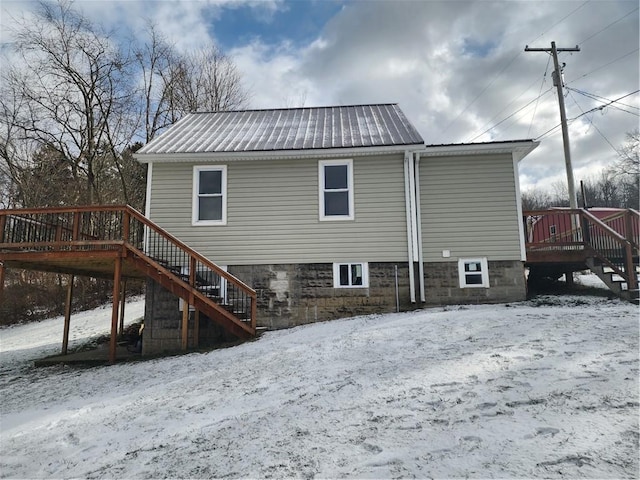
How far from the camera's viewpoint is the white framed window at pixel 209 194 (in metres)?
9.82

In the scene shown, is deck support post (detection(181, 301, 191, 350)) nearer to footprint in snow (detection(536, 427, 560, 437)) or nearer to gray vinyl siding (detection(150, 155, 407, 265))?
gray vinyl siding (detection(150, 155, 407, 265))

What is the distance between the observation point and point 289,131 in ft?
37.3

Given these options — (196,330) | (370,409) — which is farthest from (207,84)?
(370,409)

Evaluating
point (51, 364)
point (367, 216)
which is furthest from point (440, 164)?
point (51, 364)

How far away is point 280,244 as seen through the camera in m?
9.63

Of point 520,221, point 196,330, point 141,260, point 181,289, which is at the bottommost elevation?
point 196,330

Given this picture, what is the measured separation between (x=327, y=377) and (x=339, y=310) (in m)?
4.50

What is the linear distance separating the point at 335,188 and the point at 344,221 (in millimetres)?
908

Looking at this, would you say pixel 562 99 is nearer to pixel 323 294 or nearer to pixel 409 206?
pixel 409 206

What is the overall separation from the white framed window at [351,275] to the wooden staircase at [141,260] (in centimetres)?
209

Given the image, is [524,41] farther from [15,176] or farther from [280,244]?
[15,176]

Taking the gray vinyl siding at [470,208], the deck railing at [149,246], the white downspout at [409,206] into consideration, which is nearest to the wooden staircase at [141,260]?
the deck railing at [149,246]

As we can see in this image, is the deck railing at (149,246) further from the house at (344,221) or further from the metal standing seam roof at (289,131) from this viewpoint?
the metal standing seam roof at (289,131)

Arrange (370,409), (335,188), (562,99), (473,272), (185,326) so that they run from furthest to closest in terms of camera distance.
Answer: (562,99)
(335,188)
(473,272)
(185,326)
(370,409)
